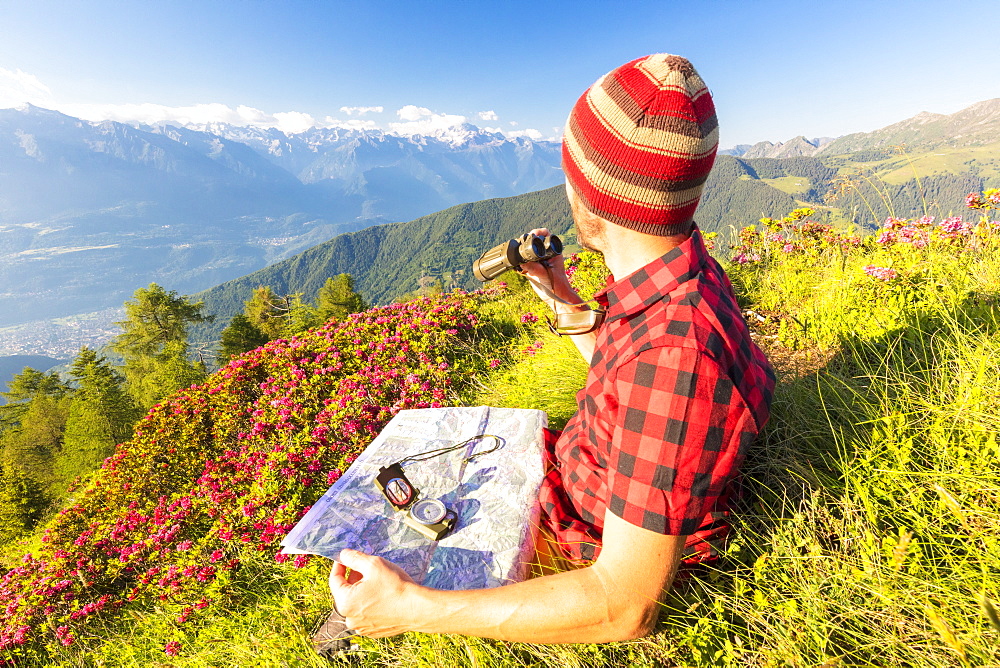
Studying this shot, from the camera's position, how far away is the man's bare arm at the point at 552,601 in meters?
1.23

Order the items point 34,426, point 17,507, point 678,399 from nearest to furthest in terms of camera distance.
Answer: point 678,399 → point 17,507 → point 34,426

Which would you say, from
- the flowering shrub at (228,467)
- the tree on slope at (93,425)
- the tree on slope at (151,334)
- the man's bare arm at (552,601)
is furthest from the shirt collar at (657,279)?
the tree on slope at (151,334)

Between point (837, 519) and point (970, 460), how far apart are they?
0.50m

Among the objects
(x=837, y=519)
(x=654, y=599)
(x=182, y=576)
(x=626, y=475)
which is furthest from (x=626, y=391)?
(x=182, y=576)

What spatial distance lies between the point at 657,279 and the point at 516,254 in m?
1.17

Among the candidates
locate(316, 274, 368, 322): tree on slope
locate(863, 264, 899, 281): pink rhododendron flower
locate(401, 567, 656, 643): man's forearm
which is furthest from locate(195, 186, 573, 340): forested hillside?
locate(401, 567, 656, 643): man's forearm

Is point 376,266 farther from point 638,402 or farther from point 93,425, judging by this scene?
point 638,402

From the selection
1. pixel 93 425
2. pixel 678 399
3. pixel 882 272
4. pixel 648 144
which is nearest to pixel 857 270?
pixel 882 272

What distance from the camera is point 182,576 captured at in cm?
342

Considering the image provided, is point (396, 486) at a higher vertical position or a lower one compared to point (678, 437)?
lower

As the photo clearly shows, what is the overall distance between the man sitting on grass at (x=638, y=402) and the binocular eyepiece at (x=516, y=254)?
2.26 feet

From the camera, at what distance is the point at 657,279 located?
1.37 metres

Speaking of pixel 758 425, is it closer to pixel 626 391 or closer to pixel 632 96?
pixel 626 391

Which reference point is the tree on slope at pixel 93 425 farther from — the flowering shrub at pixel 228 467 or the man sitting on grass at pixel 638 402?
the man sitting on grass at pixel 638 402
